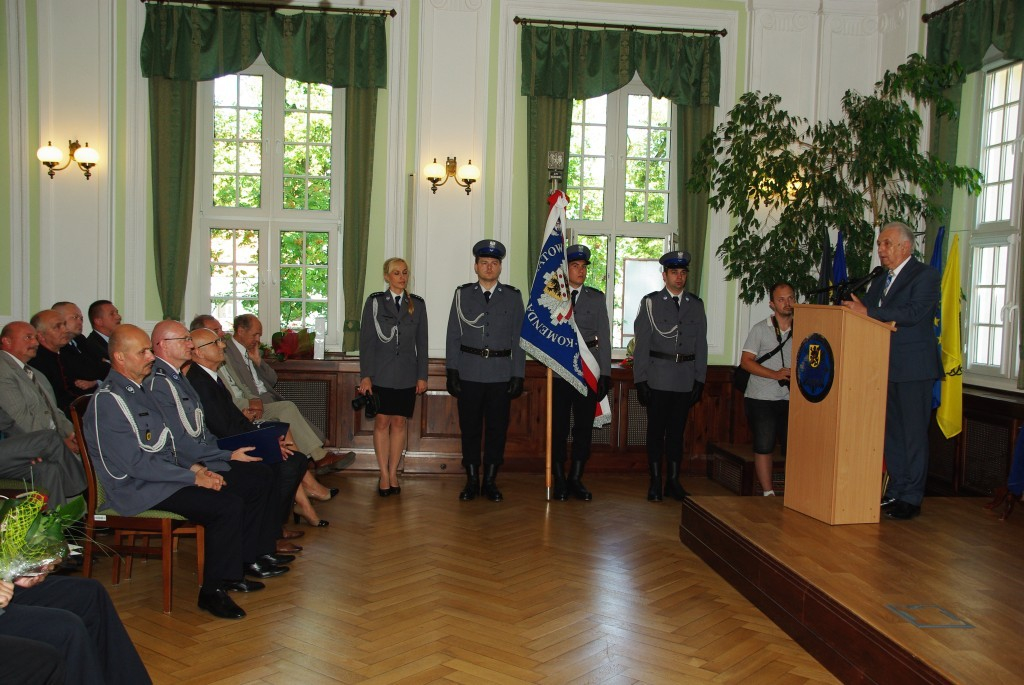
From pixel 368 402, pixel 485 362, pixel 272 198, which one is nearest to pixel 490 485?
pixel 485 362

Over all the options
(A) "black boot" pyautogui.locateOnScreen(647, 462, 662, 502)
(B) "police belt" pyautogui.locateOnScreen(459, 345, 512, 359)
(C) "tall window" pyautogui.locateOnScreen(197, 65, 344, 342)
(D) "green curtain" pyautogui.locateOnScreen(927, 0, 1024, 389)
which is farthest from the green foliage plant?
(C) "tall window" pyautogui.locateOnScreen(197, 65, 344, 342)

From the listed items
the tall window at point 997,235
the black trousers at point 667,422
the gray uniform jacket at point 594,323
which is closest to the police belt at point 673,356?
the black trousers at point 667,422

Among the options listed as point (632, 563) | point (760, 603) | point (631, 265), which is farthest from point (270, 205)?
point (760, 603)

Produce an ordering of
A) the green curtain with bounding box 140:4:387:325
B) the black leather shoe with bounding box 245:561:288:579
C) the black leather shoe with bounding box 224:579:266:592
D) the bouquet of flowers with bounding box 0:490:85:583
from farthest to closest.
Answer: the green curtain with bounding box 140:4:387:325
the black leather shoe with bounding box 245:561:288:579
the black leather shoe with bounding box 224:579:266:592
the bouquet of flowers with bounding box 0:490:85:583

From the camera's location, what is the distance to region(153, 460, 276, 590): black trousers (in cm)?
355

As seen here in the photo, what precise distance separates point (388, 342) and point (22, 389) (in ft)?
7.54

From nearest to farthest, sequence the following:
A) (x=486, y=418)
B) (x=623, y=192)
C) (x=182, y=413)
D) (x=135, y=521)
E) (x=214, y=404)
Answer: (x=135, y=521), (x=182, y=413), (x=214, y=404), (x=486, y=418), (x=623, y=192)

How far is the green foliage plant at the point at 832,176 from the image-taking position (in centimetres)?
575

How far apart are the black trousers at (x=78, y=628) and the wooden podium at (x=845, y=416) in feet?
9.76

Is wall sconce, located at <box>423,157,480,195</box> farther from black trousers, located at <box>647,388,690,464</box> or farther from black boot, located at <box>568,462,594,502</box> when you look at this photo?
black boot, located at <box>568,462,594,502</box>

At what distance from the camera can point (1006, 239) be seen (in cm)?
590

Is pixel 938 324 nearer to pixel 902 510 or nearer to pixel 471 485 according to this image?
pixel 902 510

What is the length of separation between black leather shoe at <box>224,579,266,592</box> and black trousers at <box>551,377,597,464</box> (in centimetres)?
255

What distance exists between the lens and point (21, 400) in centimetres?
414
